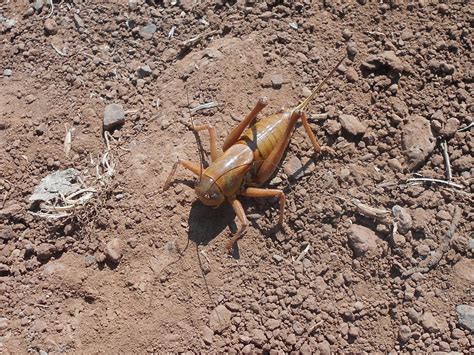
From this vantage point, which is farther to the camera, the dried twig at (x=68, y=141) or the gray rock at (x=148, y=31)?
the gray rock at (x=148, y=31)

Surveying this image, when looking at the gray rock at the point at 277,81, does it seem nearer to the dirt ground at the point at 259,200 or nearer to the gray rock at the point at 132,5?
the dirt ground at the point at 259,200

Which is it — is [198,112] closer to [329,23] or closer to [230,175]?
[230,175]

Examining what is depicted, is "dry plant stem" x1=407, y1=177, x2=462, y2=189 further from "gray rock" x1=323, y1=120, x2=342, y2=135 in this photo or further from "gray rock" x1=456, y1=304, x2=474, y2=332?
"gray rock" x1=456, y1=304, x2=474, y2=332

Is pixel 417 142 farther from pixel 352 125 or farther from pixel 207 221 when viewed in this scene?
pixel 207 221

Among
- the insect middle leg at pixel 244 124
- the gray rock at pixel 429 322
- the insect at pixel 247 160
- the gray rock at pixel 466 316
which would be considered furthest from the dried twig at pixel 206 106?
the gray rock at pixel 466 316

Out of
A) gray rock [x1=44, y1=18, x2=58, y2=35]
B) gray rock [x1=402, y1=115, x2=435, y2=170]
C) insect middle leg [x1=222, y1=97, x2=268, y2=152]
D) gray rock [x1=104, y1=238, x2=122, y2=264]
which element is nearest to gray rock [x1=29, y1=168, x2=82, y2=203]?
gray rock [x1=104, y1=238, x2=122, y2=264]

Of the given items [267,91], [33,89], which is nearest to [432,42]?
[267,91]

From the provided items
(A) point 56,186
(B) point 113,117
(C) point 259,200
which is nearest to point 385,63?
(C) point 259,200
